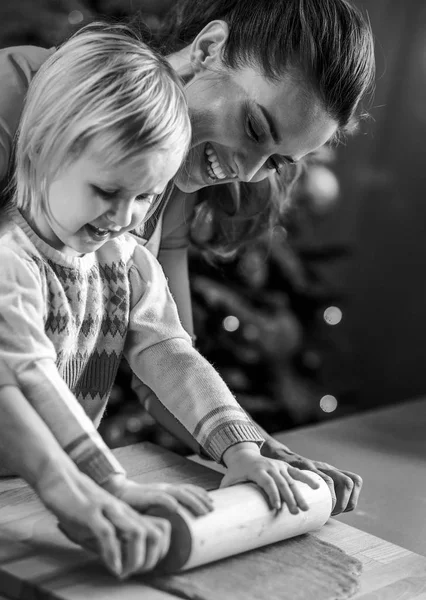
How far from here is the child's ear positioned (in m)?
1.30

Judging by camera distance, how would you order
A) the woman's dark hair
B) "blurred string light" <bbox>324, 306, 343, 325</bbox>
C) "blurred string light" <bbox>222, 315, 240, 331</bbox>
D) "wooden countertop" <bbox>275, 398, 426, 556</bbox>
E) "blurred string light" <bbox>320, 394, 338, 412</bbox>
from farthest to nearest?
1. "blurred string light" <bbox>320, 394, 338, 412</bbox>
2. "blurred string light" <bbox>324, 306, 343, 325</bbox>
3. "blurred string light" <bbox>222, 315, 240, 331</bbox>
4. "wooden countertop" <bbox>275, 398, 426, 556</bbox>
5. the woman's dark hair

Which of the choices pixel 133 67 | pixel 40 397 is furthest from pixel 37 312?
pixel 133 67

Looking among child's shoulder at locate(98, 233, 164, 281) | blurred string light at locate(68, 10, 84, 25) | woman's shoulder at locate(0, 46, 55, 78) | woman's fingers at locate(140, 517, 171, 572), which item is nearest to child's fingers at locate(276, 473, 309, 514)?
woman's fingers at locate(140, 517, 171, 572)

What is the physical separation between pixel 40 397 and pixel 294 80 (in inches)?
23.0

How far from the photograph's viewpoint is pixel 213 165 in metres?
1.35

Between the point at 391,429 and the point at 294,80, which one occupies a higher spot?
the point at 294,80

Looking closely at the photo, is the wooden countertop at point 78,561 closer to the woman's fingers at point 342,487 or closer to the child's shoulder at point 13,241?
the woman's fingers at point 342,487

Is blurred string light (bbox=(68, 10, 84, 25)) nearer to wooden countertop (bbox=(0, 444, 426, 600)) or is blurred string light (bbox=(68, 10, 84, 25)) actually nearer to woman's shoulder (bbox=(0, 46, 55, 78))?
woman's shoulder (bbox=(0, 46, 55, 78))

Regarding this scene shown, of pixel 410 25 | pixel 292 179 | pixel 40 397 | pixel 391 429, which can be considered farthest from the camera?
pixel 410 25

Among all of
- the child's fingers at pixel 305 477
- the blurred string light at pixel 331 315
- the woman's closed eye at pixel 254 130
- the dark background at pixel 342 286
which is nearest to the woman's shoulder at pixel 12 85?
the woman's closed eye at pixel 254 130

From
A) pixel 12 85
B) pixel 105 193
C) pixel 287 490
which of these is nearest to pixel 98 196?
pixel 105 193

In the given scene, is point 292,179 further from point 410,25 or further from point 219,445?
point 410,25

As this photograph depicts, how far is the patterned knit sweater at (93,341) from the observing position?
3.25ft

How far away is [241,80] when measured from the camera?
1.28m
